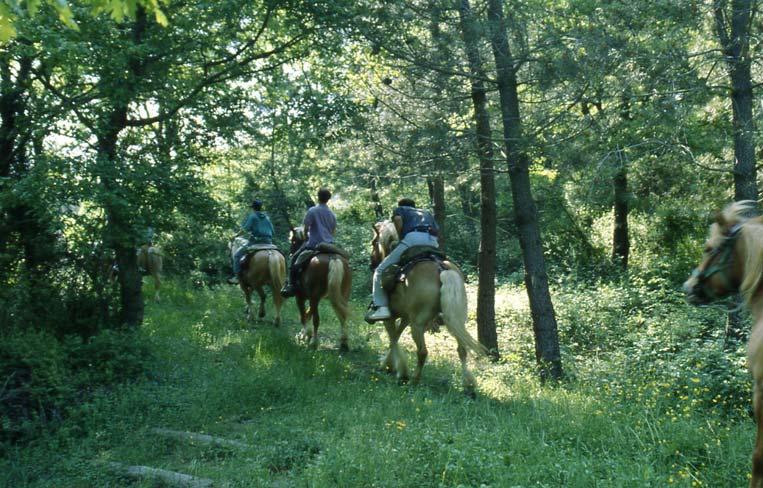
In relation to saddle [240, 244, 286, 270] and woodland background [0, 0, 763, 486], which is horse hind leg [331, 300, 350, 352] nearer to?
woodland background [0, 0, 763, 486]

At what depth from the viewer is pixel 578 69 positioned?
31.9 feet

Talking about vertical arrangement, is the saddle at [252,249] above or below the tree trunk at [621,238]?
above

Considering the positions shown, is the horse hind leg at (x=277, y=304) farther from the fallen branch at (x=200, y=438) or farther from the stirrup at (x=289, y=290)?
the fallen branch at (x=200, y=438)

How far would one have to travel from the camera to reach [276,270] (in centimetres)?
1497

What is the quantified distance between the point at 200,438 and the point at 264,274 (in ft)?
27.7

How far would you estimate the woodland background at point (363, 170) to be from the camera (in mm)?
6660

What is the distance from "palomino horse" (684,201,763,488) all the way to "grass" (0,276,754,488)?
0.99 meters

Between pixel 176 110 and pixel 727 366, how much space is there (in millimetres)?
9268

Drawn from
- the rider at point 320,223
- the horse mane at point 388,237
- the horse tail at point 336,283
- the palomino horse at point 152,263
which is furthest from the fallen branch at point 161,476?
the palomino horse at point 152,263

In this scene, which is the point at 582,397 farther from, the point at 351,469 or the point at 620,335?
the point at 620,335

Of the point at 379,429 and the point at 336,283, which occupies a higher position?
the point at 336,283

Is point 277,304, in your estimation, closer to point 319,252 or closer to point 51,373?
A: point 319,252

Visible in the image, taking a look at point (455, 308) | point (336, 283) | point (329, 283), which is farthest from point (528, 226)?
point (329, 283)

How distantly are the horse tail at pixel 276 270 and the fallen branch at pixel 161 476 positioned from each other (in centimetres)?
872
